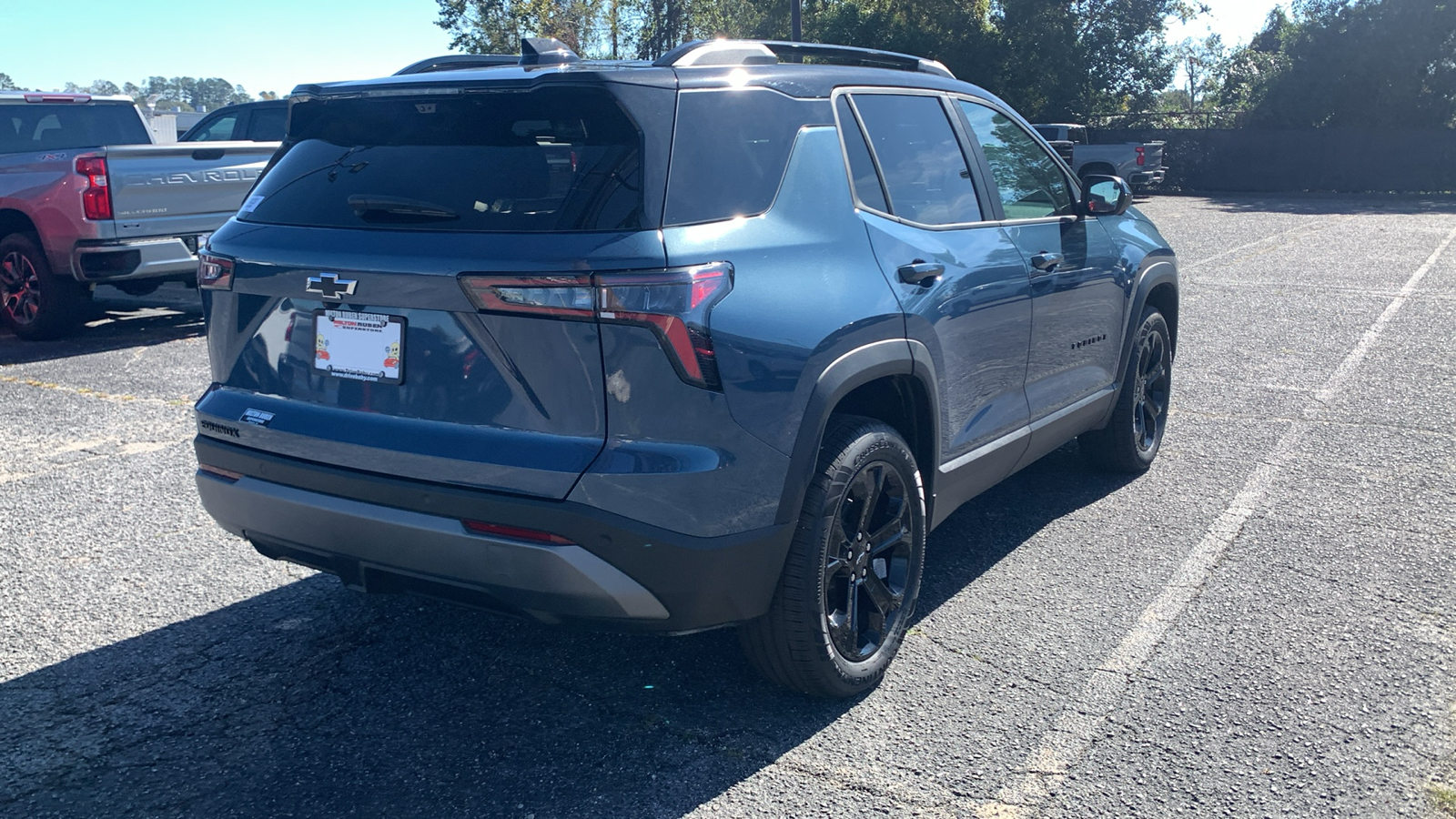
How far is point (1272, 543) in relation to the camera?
15.4 feet

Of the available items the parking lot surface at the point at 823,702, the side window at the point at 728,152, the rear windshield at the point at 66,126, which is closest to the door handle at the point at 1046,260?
the parking lot surface at the point at 823,702

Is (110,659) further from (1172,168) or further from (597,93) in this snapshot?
(1172,168)

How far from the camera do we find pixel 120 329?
10.2 m

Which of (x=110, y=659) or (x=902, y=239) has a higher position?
(x=902, y=239)

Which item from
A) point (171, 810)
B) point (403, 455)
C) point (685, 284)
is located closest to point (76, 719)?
point (171, 810)

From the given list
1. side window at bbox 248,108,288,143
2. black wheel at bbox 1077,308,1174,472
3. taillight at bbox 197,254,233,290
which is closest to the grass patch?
black wheel at bbox 1077,308,1174,472

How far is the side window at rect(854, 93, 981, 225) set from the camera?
3744 mm

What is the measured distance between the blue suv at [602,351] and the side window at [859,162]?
0.01 metres

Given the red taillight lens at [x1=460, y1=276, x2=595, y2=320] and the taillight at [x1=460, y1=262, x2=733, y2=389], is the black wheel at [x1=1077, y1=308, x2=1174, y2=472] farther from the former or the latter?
the red taillight lens at [x1=460, y1=276, x2=595, y2=320]

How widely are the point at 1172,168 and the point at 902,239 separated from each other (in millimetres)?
32929

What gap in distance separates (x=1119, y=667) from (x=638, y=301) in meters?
1.98

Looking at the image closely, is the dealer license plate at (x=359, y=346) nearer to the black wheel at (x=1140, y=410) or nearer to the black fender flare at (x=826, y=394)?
the black fender flare at (x=826, y=394)

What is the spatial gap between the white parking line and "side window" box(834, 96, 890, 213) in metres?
1.59

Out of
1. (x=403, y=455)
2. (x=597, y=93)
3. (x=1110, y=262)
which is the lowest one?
(x=403, y=455)
